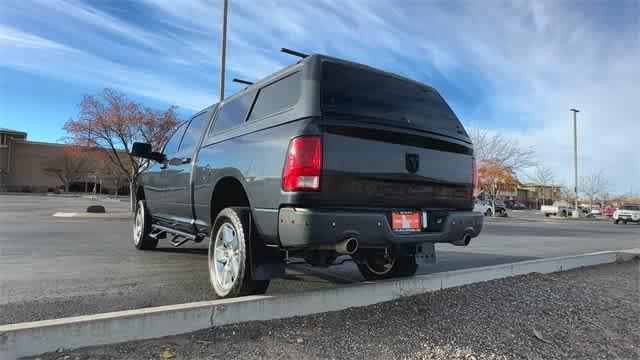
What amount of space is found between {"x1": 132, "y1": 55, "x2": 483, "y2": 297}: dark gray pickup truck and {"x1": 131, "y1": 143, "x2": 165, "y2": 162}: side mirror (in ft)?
6.05

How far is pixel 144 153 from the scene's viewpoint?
642cm

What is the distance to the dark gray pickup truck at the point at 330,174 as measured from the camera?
3359mm

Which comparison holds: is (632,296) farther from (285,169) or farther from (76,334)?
(76,334)

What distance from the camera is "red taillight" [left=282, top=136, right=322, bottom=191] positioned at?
131 inches

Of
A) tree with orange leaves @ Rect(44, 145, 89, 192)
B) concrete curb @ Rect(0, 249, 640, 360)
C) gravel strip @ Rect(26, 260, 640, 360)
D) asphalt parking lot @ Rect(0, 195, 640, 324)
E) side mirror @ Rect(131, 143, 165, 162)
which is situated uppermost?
tree with orange leaves @ Rect(44, 145, 89, 192)

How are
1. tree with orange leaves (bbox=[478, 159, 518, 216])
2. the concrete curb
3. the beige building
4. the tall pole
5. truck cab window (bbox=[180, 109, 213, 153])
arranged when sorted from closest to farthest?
the concrete curb → truck cab window (bbox=[180, 109, 213, 153]) → the tall pole → tree with orange leaves (bbox=[478, 159, 518, 216]) → the beige building

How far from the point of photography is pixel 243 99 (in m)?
4.64

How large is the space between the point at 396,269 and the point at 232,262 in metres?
2.07

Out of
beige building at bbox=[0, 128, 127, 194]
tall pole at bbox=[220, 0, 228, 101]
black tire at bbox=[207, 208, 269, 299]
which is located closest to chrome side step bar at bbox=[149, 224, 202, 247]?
black tire at bbox=[207, 208, 269, 299]

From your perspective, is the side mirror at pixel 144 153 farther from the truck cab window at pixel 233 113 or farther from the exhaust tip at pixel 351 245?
the exhaust tip at pixel 351 245

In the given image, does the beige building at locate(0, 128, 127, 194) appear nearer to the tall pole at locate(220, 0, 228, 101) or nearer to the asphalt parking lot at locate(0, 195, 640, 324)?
the tall pole at locate(220, 0, 228, 101)

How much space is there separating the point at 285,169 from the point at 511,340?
88.1 inches

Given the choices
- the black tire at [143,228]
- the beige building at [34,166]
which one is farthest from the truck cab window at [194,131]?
the beige building at [34,166]

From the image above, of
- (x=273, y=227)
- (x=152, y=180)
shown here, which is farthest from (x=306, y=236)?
(x=152, y=180)
